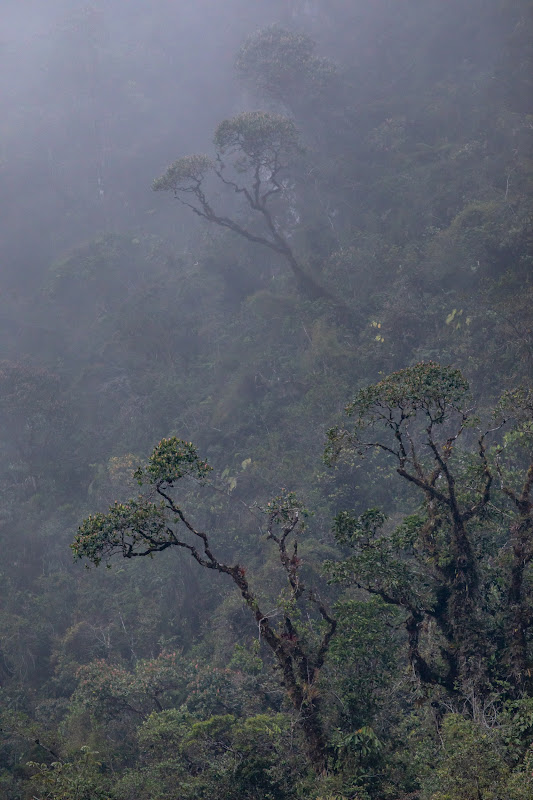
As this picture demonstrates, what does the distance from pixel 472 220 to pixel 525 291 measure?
550 cm

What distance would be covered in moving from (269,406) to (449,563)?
15113 millimetres

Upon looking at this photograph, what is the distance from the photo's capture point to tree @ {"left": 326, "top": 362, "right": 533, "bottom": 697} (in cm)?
1200

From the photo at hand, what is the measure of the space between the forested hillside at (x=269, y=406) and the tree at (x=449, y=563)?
67mm

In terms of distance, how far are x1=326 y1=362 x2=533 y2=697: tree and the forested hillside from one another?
7 centimetres

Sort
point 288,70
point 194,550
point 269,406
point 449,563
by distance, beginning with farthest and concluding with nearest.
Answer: point 288,70 → point 269,406 → point 449,563 → point 194,550

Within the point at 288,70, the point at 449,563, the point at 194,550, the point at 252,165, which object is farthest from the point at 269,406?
the point at 288,70

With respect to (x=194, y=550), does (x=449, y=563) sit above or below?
below

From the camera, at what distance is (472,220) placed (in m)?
26.5

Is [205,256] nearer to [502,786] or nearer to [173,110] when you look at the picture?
[173,110]

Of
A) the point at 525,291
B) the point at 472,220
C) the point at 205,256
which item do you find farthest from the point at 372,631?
the point at 205,256

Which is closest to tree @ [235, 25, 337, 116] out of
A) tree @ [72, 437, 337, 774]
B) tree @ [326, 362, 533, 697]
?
tree @ [326, 362, 533, 697]

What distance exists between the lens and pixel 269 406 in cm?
2727

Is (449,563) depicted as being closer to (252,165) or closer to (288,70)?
(252,165)

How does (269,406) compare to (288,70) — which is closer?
(269,406)
